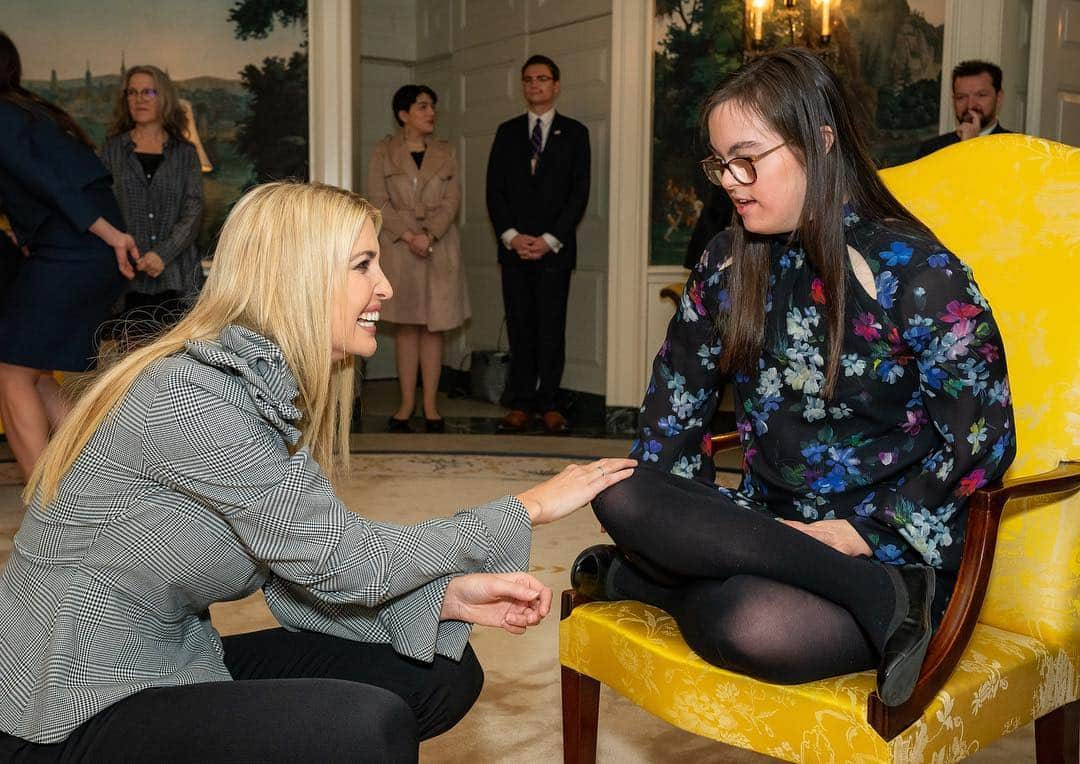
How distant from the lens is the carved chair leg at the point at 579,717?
2.25 meters

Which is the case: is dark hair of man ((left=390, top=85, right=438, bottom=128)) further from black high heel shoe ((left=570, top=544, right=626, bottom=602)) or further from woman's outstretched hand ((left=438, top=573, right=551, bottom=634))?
woman's outstretched hand ((left=438, top=573, right=551, bottom=634))

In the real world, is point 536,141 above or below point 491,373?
above

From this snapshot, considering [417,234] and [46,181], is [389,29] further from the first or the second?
[46,181]

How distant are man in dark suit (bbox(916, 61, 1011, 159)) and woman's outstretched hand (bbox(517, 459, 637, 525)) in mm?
3854

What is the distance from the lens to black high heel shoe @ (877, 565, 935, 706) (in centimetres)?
171

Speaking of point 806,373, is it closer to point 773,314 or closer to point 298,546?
point 773,314

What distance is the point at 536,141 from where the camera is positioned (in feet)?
23.2

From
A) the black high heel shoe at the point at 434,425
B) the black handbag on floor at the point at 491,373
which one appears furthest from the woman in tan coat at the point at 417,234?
the black handbag on floor at the point at 491,373

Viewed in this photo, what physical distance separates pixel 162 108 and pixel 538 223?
2.24 m

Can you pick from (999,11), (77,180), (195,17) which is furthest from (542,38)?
(77,180)

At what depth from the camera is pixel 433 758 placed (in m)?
2.55

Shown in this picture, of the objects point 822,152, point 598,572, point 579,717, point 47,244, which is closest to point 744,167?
point 822,152

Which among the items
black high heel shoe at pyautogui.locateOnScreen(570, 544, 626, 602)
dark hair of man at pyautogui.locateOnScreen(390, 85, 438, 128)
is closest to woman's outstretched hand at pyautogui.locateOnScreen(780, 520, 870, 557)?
black high heel shoe at pyautogui.locateOnScreen(570, 544, 626, 602)

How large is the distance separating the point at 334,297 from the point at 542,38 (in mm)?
6409
